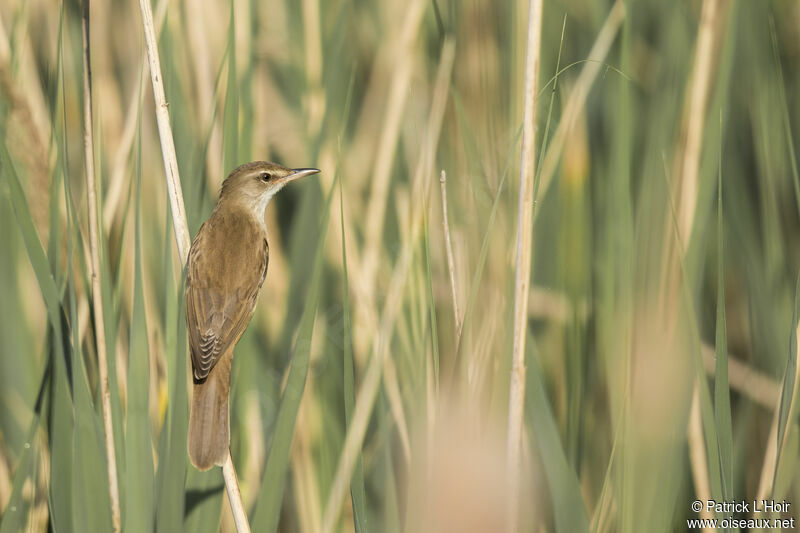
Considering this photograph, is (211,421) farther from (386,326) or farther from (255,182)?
(255,182)

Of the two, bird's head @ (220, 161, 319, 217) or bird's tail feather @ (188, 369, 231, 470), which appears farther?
bird's head @ (220, 161, 319, 217)

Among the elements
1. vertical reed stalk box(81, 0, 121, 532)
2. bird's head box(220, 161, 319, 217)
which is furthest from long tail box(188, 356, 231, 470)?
bird's head box(220, 161, 319, 217)

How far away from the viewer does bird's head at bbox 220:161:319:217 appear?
2.05 m

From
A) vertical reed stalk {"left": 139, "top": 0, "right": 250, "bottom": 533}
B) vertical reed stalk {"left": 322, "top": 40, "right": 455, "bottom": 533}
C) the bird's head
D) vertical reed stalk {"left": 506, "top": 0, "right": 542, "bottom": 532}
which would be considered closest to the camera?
vertical reed stalk {"left": 506, "top": 0, "right": 542, "bottom": 532}

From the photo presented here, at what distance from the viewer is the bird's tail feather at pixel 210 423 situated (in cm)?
158

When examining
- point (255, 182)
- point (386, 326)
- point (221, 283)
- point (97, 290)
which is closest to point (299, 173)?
point (255, 182)

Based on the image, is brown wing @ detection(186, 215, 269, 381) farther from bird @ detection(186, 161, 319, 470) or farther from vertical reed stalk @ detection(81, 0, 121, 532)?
vertical reed stalk @ detection(81, 0, 121, 532)

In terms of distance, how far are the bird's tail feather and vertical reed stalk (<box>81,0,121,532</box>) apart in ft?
0.59

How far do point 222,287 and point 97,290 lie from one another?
11.2 inches

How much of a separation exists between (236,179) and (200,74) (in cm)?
Answer: 34

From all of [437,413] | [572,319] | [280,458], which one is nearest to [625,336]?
[572,319]

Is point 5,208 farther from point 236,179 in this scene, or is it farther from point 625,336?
point 625,336

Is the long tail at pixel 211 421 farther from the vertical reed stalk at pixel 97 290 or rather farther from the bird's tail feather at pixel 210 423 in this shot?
the vertical reed stalk at pixel 97 290

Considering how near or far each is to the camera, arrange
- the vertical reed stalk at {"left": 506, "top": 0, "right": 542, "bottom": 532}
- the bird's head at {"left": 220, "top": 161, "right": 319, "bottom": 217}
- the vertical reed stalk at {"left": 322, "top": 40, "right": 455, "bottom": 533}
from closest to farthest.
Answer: the vertical reed stalk at {"left": 506, "top": 0, "right": 542, "bottom": 532} → the vertical reed stalk at {"left": 322, "top": 40, "right": 455, "bottom": 533} → the bird's head at {"left": 220, "top": 161, "right": 319, "bottom": 217}
